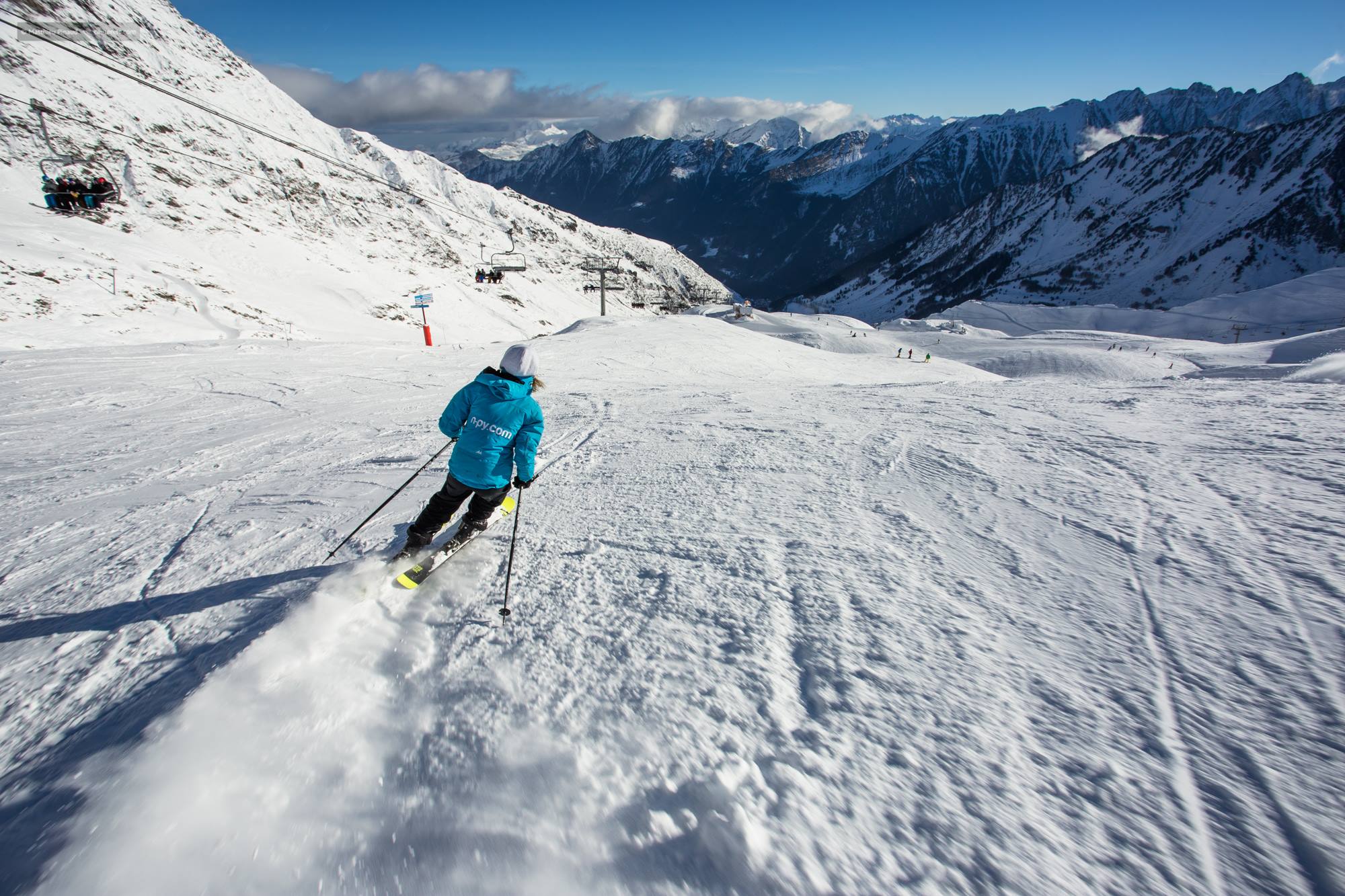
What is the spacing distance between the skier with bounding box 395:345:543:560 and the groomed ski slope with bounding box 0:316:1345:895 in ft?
1.48

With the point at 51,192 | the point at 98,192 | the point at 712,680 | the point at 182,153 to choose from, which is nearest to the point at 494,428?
the point at 712,680

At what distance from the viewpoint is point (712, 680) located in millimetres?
3199

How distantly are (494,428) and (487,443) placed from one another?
134 mm

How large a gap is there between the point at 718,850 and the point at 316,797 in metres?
1.81

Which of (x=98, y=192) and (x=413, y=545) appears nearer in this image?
(x=413, y=545)

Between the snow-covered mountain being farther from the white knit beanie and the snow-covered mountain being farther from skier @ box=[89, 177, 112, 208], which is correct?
skier @ box=[89, 177, 112, 208]

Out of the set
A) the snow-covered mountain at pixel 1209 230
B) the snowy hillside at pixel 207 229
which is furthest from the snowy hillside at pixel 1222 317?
the snowy hillside at pixel 207 229

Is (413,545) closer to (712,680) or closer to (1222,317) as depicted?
(712,680)

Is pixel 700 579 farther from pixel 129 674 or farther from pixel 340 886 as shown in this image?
pixel 129 674

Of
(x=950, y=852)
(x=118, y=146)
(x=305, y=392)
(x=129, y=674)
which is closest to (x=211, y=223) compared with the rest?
(x=118, y=146)

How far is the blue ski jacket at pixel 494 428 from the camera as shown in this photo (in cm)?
445

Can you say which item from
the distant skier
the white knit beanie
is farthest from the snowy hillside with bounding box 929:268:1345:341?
the distant skier

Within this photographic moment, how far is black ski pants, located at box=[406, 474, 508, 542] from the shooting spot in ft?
15.1

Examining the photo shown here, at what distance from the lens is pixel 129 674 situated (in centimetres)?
336
